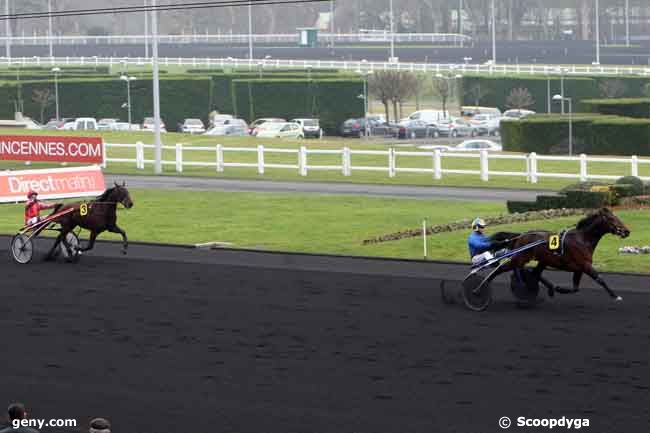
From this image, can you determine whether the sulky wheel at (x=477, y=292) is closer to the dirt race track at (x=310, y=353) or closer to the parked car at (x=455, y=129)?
the dirt race track at (x=310, y=353)

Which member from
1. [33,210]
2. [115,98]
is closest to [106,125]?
[115,98]

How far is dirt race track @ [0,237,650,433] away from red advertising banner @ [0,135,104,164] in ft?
73.7

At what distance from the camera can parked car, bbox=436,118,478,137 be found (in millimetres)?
82188

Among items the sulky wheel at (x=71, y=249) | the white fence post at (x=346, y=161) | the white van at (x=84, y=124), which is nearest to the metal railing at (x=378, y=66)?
the white van at (x=84, y=124)

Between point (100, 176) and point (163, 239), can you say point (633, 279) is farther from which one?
point (100, 176)

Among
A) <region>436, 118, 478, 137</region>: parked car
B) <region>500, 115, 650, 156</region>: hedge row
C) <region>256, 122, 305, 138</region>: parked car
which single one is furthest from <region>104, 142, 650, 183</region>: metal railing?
<region>436, 118, 478, 137</region>: parked car

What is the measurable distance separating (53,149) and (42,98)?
39929mm

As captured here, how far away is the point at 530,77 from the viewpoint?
9438 centimetres

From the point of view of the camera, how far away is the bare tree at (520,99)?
9169 cm

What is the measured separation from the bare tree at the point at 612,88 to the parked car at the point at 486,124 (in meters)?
7.64

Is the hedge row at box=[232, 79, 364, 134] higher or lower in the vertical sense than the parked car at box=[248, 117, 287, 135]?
higher

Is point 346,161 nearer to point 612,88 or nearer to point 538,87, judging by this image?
point 612,88

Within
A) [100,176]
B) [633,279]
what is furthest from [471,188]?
[633,279]

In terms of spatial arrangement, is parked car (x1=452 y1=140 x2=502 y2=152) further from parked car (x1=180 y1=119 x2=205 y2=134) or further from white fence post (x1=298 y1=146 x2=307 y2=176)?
parked car (x1=180 y1=119 x2=205 y2=134)
